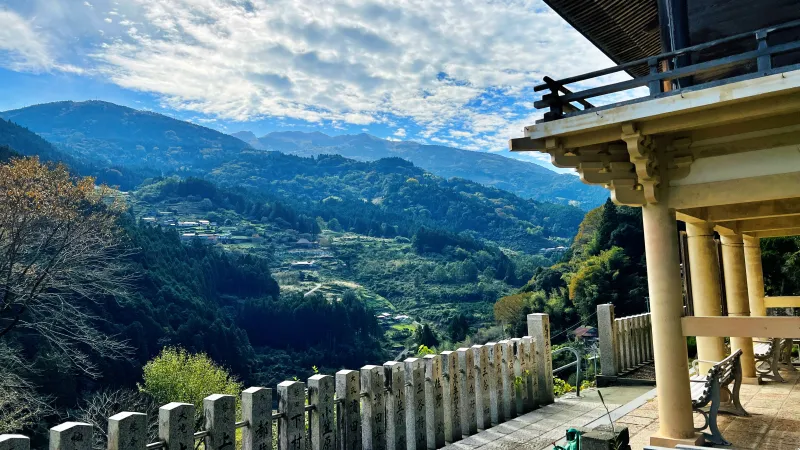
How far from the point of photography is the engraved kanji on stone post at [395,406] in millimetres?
4594

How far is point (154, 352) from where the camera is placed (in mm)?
44812

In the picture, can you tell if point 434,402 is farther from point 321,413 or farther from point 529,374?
point 529,374

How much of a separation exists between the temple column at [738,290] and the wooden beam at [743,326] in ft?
9.95

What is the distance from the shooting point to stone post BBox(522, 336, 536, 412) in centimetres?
625

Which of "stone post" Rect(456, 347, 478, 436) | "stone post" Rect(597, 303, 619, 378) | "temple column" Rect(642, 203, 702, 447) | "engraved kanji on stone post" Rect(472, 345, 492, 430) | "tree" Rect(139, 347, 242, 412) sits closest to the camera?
"temple column" Rect(642, 203, 702, 447)

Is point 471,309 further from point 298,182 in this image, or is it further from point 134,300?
point 298,182

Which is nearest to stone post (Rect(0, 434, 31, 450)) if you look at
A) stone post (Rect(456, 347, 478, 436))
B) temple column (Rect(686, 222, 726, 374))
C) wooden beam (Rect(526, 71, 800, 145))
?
wooden beam (Rect(526, 71, 800, 145))

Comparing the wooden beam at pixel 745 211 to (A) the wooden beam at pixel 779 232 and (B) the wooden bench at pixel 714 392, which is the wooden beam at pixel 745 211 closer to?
(B) the wooden bench at pixel 714 392

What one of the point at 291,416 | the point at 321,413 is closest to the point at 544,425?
the point at 321,413

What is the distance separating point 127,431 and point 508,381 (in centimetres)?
412

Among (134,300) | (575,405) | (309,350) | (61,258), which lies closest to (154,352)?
(134,300)

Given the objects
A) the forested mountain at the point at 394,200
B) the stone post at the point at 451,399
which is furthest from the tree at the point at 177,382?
the forested mountain at the point at 394,200

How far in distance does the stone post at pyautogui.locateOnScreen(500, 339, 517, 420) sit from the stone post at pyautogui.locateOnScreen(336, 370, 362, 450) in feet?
7.00

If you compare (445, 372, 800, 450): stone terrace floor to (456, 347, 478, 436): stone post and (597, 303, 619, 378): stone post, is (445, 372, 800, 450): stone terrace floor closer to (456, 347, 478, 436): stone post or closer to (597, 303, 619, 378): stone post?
(456, 347, 478, 436): stone post
